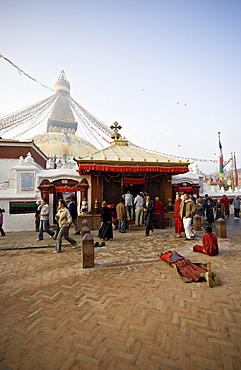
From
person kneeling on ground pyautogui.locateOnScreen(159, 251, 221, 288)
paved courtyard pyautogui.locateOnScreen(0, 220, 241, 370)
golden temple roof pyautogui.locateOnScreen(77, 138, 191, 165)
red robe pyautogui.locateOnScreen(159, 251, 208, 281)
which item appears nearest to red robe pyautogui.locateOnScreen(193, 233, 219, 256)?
paved courtyard pyautogui.locateOnScreen(0, 220, 241, 370)

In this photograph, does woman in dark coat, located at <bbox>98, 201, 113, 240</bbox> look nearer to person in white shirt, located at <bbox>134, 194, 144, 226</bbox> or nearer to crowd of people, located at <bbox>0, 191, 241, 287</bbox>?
crowd of people, located at <bbox>0, 191, 241, 287</bbox>

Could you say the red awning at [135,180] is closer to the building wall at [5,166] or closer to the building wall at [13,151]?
the building wall at [13,151]

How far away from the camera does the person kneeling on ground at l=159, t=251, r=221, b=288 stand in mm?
3957

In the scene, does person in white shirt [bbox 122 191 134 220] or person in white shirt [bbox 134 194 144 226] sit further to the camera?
person in white shirt [bbox 122 191 134 220]

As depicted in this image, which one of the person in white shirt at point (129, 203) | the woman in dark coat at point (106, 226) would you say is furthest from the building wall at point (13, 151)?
the woman in dark coat at point (106, 226)

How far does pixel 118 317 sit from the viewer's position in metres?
3.06

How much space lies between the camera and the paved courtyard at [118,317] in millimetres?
2307

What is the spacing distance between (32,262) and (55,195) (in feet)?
20.1

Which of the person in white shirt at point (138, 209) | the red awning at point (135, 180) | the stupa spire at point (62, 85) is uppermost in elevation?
the stupa spire at point (62, 85)

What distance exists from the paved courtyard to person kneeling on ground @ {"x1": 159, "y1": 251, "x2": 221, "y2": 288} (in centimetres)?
13

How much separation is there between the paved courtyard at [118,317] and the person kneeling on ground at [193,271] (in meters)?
0.13

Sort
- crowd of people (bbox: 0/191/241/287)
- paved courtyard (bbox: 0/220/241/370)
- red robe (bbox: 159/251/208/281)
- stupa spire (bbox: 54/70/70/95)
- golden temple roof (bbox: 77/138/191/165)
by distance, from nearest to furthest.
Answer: paved courtyard (bbox: 0/220/241/370) → red robe (bbox: 159/251/208/281) → crowd of people (bbox: 0/191/241/287) → golden temple roof (bbox: 77/138/191/165) → stupa spire (bbox: 54/70/70/95)

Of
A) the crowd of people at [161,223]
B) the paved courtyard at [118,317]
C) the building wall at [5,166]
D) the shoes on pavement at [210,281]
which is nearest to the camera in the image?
the paved courtyard at [118,317]

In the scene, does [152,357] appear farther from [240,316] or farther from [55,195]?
[55,195]
